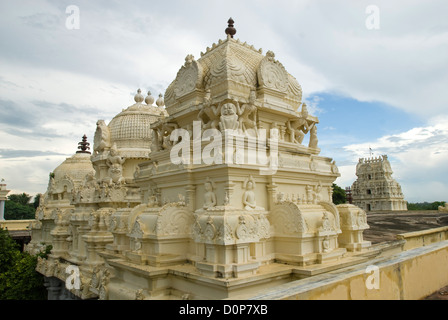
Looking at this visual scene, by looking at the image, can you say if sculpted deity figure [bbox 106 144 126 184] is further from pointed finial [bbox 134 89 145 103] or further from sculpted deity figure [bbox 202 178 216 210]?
sculpted deity figure [bbox 202 178 216 210]

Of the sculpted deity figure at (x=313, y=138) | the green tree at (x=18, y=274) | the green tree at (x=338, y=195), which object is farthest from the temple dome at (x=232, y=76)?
the green tree at (x=338, y=195)

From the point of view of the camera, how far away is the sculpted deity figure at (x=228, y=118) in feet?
35.2

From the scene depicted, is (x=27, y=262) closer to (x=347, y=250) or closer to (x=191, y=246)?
(x=191, y=246)

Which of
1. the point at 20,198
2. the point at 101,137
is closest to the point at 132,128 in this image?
the point at 101,137

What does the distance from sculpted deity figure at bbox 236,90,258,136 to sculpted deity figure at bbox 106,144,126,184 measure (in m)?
11.0

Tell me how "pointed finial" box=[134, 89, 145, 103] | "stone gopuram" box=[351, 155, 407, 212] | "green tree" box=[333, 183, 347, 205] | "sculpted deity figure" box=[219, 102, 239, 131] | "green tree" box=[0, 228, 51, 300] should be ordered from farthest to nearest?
"green tree" box=[333, 183, 347, 205] → "stone gopuram" box=[351, 155, 407, 212] → "pointed finial" box=[134, 89, 145, 103] → "green tree" box=[0, 228, 51, 300] → "sculpted deity figure" box=[219, 102, 239, 131]

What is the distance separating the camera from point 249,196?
32.3 feet

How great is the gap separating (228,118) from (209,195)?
9.10 feet

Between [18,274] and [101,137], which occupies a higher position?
[101,137]

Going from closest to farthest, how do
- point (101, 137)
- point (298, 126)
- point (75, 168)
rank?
point (298, 126), point (101, 137), point (75, 168)

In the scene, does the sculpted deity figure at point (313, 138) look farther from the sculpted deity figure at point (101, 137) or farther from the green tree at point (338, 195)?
the green tree at point (338, 195)

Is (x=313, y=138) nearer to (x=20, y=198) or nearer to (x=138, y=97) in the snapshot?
(x=138, y=97)

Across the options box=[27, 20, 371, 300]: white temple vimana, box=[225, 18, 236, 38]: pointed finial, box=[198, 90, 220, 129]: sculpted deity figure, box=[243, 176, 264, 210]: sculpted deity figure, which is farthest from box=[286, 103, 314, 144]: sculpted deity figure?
box=[225, 18, 236, 38]: pointed finial

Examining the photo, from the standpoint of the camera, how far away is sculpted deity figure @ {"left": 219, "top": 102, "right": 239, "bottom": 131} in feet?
35.2
